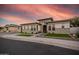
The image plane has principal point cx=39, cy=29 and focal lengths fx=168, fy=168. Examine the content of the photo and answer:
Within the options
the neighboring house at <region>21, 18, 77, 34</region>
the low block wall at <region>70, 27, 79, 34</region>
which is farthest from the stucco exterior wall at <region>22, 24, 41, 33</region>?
the low block wall at <region>70, 27, 79, 34</region>

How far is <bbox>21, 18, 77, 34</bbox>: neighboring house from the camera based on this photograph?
3088 mm

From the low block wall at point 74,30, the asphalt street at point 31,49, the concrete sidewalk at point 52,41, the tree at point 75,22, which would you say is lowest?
the asphalt street at point 31,49

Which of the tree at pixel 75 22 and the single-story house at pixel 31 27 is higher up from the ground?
the tree at pixel 75 22

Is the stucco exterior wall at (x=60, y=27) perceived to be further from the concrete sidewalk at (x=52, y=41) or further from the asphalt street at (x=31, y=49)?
the asphalt street at (x=31, y=49)

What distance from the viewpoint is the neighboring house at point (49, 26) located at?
309 centimetres

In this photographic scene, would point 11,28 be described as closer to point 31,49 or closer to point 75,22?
point 31,49

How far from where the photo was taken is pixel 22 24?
3.28 metres

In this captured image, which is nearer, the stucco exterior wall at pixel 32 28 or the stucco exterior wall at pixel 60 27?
the stucco exterior wall at pixel 60 27

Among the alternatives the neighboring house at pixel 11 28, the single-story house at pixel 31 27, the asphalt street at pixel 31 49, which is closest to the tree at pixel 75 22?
the asphalt street at pixel 31 49
